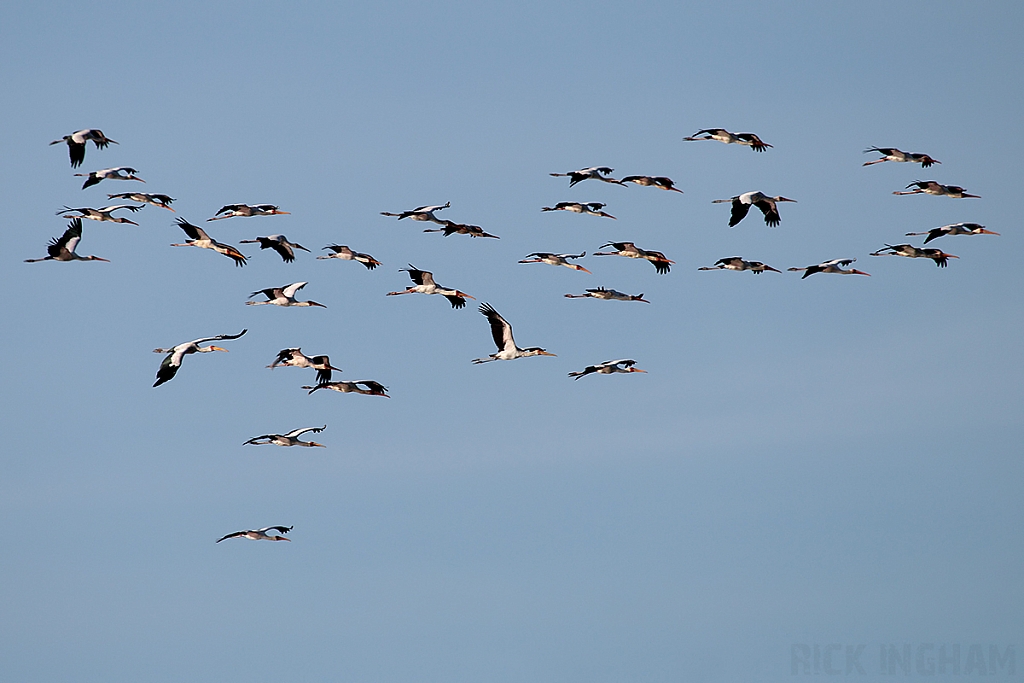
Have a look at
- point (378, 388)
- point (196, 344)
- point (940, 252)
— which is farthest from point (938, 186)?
point (196, 344)

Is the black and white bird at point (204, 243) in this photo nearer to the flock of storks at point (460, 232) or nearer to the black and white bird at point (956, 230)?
the flock of storks at point (460, 232)

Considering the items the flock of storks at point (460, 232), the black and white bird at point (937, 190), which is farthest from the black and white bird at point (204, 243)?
the black and white bird at point (937, 190)

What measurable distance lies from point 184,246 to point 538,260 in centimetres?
1228

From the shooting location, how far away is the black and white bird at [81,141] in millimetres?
54938

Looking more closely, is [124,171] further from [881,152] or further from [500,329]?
[881,152]

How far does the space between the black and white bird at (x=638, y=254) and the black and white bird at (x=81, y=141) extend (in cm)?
1732

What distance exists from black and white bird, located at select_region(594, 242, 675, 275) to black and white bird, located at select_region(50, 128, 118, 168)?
1732 centimetres

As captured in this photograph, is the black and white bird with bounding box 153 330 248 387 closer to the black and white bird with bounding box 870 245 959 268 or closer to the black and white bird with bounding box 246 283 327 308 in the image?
the black and white bird with bounding box 246 283 327 308

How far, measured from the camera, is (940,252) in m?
60.5

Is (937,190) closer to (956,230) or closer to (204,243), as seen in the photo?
(956,230)

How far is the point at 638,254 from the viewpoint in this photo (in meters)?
60.9

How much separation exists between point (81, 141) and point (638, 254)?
64.4ft

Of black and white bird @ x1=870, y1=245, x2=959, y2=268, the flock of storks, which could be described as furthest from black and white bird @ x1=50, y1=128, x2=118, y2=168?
black and white bird @ x1=870, y1=245, x2=959, y2=268

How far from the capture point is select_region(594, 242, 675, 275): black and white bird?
60344 millimetres
